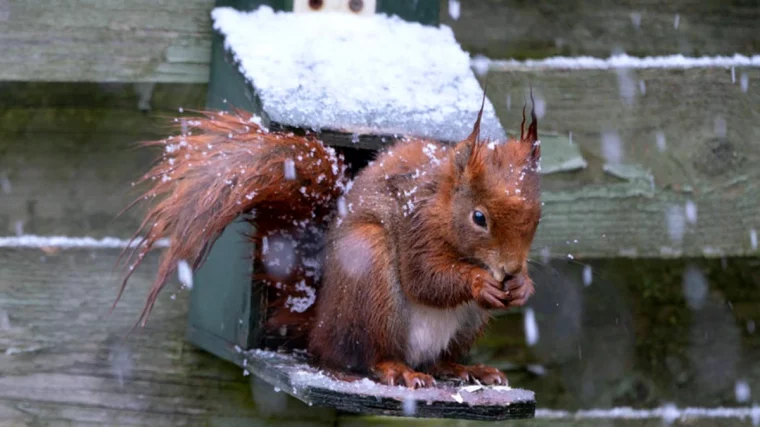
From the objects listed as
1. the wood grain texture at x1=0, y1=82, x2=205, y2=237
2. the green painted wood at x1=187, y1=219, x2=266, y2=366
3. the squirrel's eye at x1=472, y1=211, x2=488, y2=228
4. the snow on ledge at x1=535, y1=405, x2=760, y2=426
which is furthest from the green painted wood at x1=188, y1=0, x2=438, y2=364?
the snow on ledge at x1=535, y1=405, x2=760, y2=426

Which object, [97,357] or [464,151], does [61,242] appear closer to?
[97,357]

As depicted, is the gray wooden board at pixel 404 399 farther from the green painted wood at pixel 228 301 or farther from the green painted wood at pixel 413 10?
the green painted wood at pixel 413 10

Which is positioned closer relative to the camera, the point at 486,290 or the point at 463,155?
the point at 486,290

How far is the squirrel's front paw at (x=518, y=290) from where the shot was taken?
1653mm

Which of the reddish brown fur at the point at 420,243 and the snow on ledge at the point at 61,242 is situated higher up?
the reddish brown fur at the point at 420,243

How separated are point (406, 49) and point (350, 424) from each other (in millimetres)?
853

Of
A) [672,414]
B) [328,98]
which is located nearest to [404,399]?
[328,98]

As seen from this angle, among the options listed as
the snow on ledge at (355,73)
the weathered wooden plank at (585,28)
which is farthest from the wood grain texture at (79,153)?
the weathered wooden plank at (585,28)

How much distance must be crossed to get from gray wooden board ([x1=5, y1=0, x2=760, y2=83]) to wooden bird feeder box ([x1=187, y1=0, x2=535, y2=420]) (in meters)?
0.10

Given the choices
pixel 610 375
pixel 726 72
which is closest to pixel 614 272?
pixel 610 375

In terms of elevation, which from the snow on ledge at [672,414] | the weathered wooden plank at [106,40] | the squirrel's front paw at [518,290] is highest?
the weathered wooden plank at [106,40]

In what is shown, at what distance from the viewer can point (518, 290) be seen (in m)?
1.68

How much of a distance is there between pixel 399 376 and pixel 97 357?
0.78 meters

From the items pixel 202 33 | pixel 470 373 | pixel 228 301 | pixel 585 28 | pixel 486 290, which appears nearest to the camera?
pixel 486 290
